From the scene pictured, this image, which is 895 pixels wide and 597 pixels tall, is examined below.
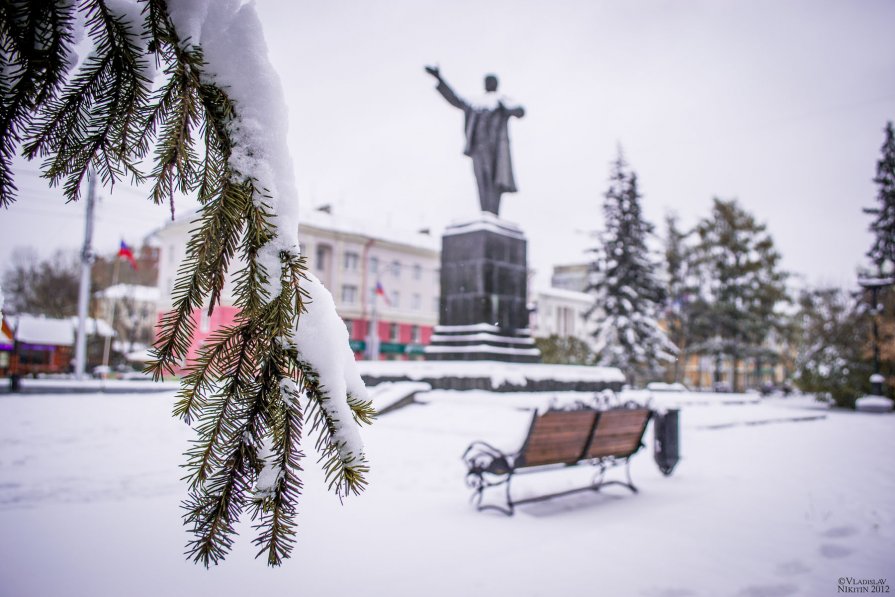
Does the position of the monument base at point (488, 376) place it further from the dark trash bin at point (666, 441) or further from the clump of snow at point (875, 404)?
the clump of snow at point (875, 404)

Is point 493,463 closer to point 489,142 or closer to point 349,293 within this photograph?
point 489,142

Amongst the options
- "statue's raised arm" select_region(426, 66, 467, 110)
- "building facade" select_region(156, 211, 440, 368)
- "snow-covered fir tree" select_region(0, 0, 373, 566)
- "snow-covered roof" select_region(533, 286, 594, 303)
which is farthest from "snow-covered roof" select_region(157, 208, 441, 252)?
"snow-covered fir tree" select_region(0, 0, 373, 566)

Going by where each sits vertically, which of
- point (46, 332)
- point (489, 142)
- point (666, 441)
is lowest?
point (666, 441)

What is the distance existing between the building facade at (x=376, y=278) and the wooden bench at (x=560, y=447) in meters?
29.6

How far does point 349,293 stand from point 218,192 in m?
37.7

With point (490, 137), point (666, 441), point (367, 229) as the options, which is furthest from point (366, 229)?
point (666, 441)

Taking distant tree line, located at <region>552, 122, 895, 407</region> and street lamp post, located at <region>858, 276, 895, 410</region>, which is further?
distant tree line, located at <region>552, 122, 895, 407</region>

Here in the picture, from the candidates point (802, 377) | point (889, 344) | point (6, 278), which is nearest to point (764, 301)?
point (802, 377)

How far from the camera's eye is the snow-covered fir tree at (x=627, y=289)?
94.1ft

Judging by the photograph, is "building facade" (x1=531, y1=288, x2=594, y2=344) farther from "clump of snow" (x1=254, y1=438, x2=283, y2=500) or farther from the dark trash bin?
"clump of snow" (x1=254, y1=438, x2=283, y2=500)

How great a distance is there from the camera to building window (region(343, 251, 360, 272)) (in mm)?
38375

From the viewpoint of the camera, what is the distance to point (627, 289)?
28812mm

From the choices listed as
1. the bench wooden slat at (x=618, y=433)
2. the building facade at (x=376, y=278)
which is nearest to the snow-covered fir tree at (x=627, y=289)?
the building facade at (x=376, y=278)

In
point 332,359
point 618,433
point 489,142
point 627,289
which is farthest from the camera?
point 627,289
